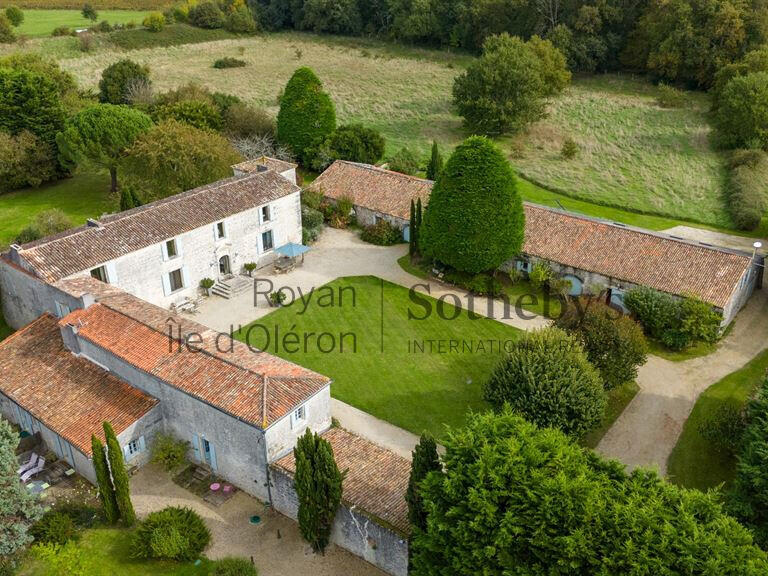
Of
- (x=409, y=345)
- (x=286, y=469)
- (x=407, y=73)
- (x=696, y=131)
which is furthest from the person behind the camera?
(x=407, y=73)

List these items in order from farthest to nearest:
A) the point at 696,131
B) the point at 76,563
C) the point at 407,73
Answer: the point at 407,73, the point at 696,131, the point at 76,563

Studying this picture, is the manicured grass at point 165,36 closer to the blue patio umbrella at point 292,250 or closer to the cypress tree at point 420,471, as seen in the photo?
the blue patio umbrella at point 292,250

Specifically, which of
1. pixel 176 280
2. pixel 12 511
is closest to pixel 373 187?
pixel 176 280

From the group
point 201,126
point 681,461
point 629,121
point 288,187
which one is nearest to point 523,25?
point 629,121

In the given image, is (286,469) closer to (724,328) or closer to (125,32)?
(724,328)

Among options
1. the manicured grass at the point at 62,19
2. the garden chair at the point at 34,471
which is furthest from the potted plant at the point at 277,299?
the manicured grass at the point at 62,19

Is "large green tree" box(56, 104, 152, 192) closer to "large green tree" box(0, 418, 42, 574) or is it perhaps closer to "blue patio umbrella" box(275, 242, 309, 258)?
"blue patio umbrella" box(275, 242, 309, 258)
